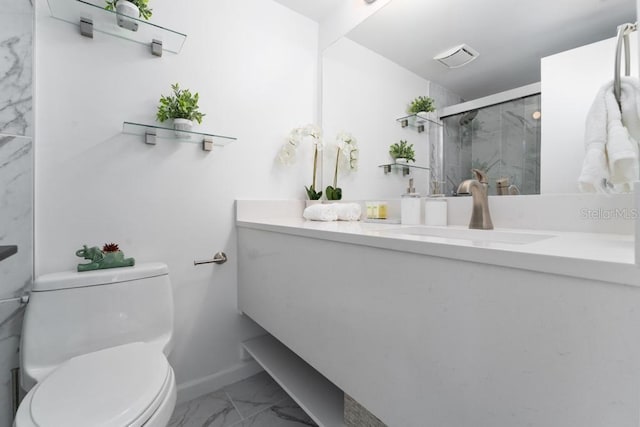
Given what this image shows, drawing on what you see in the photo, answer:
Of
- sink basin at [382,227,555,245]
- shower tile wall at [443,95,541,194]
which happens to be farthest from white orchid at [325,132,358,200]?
sink basin at [382,227,555,245]

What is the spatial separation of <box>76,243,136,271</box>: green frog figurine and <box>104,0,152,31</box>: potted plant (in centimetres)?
90

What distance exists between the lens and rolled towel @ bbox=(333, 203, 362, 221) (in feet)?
4.81

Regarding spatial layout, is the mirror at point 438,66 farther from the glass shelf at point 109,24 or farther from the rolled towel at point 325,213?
the glass shelf at point 109,24

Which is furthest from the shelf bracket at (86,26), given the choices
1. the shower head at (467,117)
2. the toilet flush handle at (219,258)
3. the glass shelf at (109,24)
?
the shower head at (467,117)

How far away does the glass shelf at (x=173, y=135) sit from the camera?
1.24 m

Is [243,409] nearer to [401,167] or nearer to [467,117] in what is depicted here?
[401,167]

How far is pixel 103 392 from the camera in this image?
77cm

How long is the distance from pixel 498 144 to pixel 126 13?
1497mm

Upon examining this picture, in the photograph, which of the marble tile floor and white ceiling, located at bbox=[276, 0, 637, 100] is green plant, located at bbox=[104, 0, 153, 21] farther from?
the marble tile floor

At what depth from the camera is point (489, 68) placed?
108cm

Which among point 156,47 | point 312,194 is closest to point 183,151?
point 156,47

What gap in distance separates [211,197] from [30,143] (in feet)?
2.22

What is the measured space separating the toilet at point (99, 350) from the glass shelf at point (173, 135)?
0.58 m

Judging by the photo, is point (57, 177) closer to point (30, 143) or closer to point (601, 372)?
point (30, 143)
